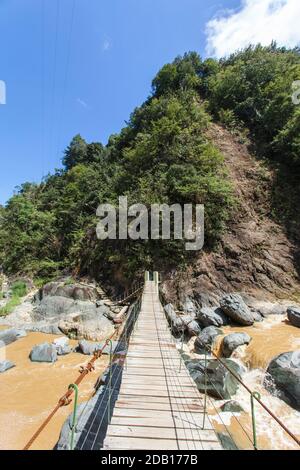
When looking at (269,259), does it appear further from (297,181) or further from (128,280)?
(128,280)

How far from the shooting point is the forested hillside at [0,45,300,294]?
12.7m

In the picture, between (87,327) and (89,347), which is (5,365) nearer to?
(89,347)

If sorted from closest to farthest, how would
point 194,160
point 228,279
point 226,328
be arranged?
1. point 226,328
2. point 228,279
3. point 194,160

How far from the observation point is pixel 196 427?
10.2 ft

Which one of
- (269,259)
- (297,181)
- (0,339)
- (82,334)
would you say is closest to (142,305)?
(82,334)

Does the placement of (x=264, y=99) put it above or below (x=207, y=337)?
above

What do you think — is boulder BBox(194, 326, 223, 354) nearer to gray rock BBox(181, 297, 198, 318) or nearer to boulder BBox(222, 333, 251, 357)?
boulder BBox(222, 333, 251, 357)

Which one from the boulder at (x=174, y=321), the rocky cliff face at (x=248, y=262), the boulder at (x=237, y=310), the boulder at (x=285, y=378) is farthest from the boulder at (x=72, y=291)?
the boulder at (x=285, y=378)

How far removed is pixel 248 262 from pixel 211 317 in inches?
154

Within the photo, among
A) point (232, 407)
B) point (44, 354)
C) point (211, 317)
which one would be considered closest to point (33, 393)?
point (44, 354)

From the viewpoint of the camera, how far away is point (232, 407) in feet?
18.0

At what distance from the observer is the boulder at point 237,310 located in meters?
8.93

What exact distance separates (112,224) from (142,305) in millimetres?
6484

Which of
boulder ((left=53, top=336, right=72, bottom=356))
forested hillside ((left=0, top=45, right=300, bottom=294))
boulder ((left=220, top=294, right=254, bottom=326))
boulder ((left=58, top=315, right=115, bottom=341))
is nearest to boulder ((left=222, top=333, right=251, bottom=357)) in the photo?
boulder ((left=220, top=294, right=254, bottom=326))
